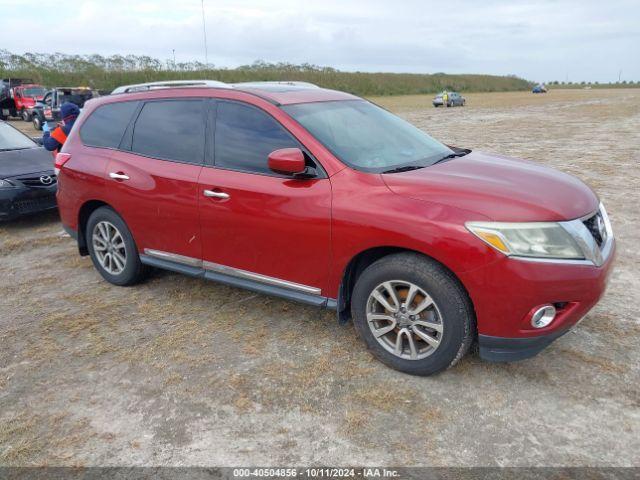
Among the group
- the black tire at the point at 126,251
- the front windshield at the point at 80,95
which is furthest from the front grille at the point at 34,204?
the front windshield at the point at 80,95

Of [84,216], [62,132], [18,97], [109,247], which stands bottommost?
[109,247]

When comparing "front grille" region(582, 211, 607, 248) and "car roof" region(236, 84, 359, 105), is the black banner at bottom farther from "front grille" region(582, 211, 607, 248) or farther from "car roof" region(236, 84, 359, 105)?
"car roof" region(236, 84, 359, 105)

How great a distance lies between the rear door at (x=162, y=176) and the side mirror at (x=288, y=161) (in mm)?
883

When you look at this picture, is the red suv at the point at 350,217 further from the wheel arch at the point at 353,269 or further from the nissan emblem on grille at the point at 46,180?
the nissan emblem on grille at the point at 46,180

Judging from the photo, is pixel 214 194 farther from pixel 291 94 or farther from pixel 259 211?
pixel 291 94

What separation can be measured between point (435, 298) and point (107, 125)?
3488 mm

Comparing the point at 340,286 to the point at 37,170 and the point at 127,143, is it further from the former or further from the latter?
the point at 37,170

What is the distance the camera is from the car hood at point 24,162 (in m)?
7.14

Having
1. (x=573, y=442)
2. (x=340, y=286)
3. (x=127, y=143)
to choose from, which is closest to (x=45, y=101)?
(x=127, y=143)

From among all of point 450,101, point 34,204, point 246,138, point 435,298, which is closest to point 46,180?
point 34,204

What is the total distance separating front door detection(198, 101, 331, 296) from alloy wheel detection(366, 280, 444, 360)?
0.43 metres

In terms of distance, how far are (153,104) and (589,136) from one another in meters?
14.8

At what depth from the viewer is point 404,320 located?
127 inches

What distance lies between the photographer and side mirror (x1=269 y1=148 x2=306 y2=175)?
334 cm
